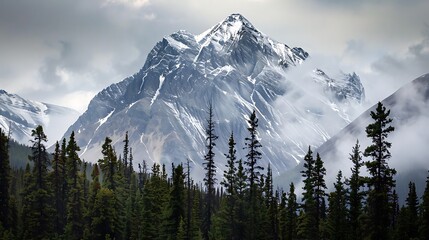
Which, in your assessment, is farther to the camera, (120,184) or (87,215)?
(120,184)

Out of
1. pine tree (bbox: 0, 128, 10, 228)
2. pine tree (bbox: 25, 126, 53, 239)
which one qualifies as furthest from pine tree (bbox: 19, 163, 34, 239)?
pine tree (bbox: 0, 128, 10, 228)

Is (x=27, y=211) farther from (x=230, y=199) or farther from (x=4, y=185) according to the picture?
(x=230, y=199)

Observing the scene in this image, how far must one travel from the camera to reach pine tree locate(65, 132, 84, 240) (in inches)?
2872

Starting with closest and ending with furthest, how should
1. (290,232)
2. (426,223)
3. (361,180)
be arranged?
(361,180) → (426,223) → (290,232)

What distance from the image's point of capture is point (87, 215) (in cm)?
7188

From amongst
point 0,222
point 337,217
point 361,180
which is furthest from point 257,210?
point 0,222

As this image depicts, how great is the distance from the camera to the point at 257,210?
70.2 metres

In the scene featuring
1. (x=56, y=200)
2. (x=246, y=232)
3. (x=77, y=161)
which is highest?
(x=77, y=161)

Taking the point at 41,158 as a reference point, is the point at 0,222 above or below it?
below

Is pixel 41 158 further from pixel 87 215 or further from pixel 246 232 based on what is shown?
pixel 246 232

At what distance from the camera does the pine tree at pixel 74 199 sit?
239ft

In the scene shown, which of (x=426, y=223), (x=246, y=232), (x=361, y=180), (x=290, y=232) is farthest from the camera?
(x=290, y=232)

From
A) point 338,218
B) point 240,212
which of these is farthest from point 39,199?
point 338,218

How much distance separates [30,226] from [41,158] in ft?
28.0
